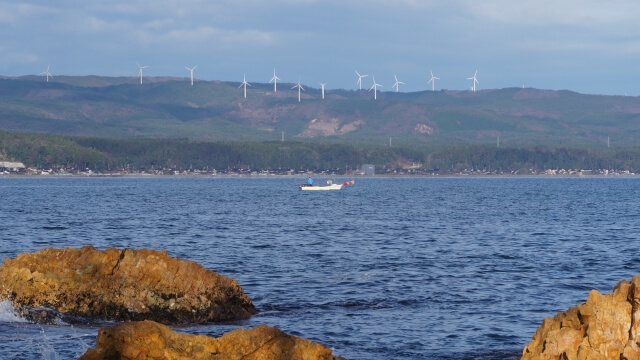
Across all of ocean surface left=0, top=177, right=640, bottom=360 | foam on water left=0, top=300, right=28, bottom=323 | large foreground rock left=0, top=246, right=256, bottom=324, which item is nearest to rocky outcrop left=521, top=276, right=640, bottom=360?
ocean surface left=0, top=177, right=640, bottom=360

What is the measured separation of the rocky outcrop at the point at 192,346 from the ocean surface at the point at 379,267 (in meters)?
6.89

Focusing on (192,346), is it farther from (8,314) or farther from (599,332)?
(8,314)

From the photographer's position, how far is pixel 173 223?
3263 inches

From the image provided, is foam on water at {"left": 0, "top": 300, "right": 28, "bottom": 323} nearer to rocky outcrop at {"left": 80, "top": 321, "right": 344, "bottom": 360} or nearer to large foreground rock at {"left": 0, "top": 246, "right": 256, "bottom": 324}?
large foreground rock at {"left": 0, "top": 246, "right": 256, "bottom": 324}

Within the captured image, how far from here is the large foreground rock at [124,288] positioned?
29.7 meters

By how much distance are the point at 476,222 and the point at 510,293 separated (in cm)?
4919

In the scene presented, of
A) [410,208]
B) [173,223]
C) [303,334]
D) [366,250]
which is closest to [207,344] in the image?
[303,334]

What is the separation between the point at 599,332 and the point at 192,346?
25.1 ft

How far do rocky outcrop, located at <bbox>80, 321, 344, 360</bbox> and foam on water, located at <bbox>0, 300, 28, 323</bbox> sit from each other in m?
12.5

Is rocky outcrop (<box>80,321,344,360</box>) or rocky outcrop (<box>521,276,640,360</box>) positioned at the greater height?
rocky outcrop (<box>521,276,640,360</box>)

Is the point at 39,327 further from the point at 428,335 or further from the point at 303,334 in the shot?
the point at 428,335

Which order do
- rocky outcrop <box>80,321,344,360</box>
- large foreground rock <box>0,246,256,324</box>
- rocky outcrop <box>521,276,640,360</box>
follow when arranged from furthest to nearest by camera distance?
large foreground rock <box>0,246,256,324</box> < rocky outcrop <box>80,321,344,360</box> < rocky outcrop <box>521,276,640,360</box>

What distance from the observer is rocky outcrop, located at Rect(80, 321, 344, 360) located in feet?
59.7

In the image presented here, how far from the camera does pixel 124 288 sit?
29938 millimetres
